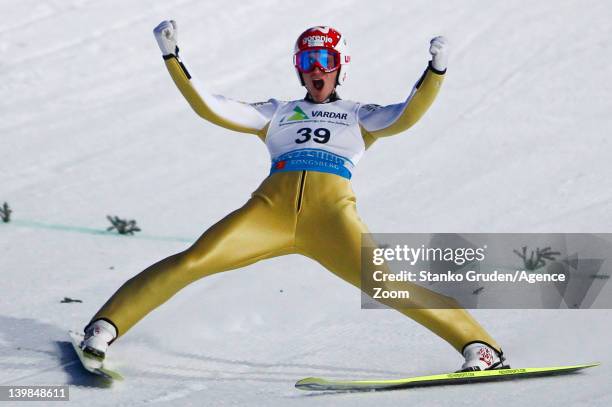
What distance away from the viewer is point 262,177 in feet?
28.7

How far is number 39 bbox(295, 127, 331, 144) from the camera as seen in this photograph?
5309 mm

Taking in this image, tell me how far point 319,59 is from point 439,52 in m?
0.66

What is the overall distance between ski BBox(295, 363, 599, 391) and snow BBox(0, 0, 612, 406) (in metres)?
0.05

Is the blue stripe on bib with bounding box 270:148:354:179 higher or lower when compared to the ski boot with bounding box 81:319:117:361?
higher

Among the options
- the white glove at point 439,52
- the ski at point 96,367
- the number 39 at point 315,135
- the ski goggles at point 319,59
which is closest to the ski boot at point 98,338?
the ski at point 96,367

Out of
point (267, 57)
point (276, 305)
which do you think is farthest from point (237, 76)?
point (276, 305)

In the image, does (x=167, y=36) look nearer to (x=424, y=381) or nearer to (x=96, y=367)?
(x=96, y=367)

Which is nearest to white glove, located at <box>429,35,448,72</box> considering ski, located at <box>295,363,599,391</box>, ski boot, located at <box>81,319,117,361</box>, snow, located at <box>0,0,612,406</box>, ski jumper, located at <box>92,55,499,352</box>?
ski jumper, located at <box>92,55,499,352</box>

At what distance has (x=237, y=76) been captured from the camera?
1109cm

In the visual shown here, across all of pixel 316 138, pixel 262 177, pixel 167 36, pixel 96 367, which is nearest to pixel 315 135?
pixel 316 138

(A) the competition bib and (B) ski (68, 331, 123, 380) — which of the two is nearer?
(B) ski (68, 331, 123, 380)

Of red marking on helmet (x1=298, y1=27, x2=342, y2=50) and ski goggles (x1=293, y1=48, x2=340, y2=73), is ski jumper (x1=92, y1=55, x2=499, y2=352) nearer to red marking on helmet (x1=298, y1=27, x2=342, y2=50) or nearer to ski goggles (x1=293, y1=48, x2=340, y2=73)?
ski goggles (x1=293, y1=48, x2=340, y2=73)

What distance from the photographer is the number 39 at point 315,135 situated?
5.31 metres

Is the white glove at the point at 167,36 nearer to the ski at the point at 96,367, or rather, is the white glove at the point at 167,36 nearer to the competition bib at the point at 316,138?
the competition bib at the point at 316,138
